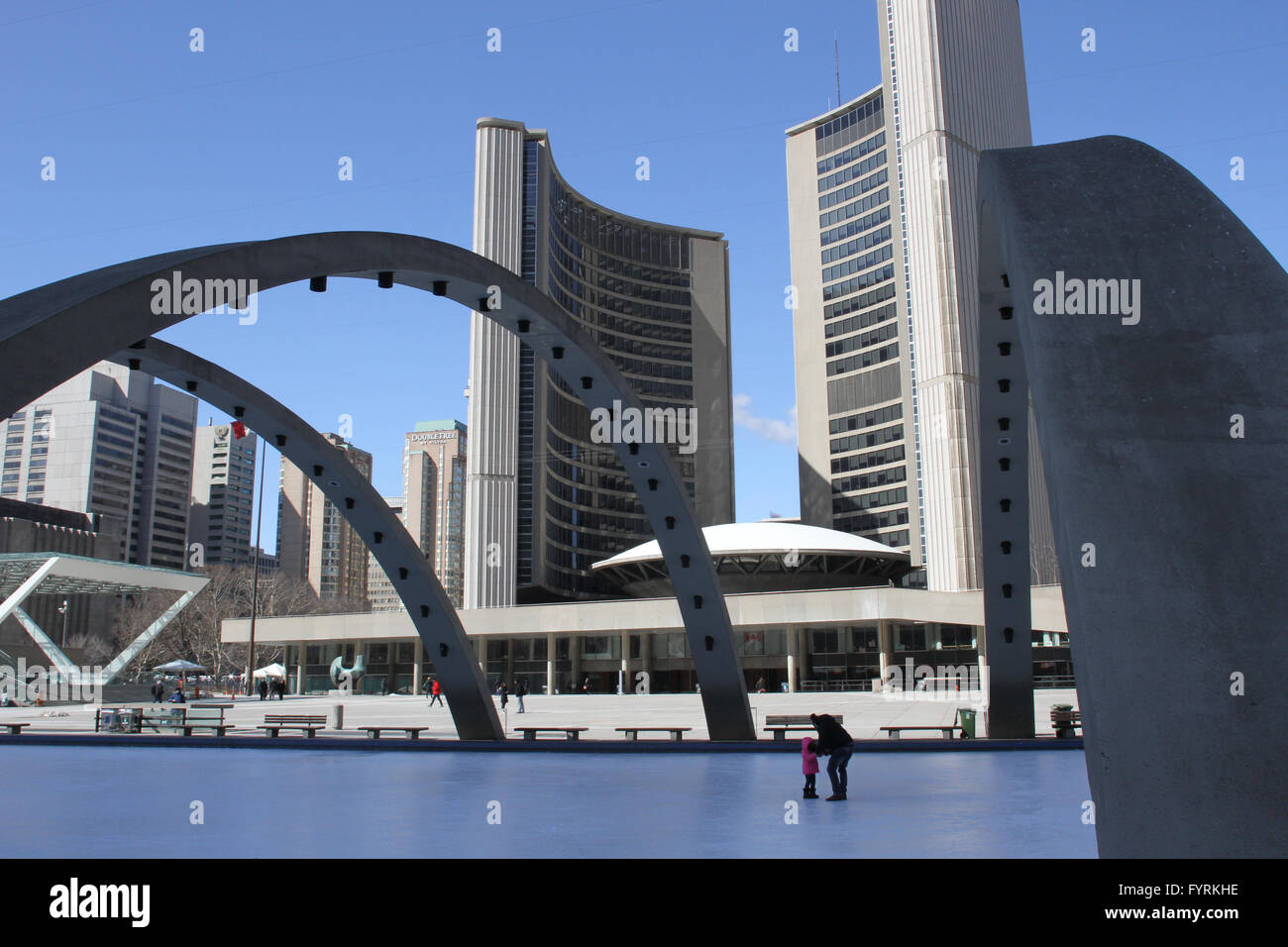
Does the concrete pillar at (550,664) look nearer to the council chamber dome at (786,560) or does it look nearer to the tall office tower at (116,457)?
the council chamber dome at (786,560)

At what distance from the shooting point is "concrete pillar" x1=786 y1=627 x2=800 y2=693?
6044cm

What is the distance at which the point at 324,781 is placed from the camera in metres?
14.4

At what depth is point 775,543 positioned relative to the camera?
242 feet

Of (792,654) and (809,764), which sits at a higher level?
(792,654)

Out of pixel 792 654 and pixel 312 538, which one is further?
pixel 312 538

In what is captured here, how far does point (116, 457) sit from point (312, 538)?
33.7m

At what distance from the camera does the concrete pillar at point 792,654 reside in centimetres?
6044

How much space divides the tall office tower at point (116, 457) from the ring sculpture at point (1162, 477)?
154 meters

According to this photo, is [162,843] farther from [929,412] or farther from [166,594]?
[166,594]

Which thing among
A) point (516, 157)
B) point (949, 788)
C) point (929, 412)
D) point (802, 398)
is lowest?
point (949, 788)

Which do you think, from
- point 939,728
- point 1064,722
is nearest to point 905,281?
point 1064,722

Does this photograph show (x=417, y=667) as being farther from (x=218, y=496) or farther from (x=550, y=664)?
(x=218, y=496)
